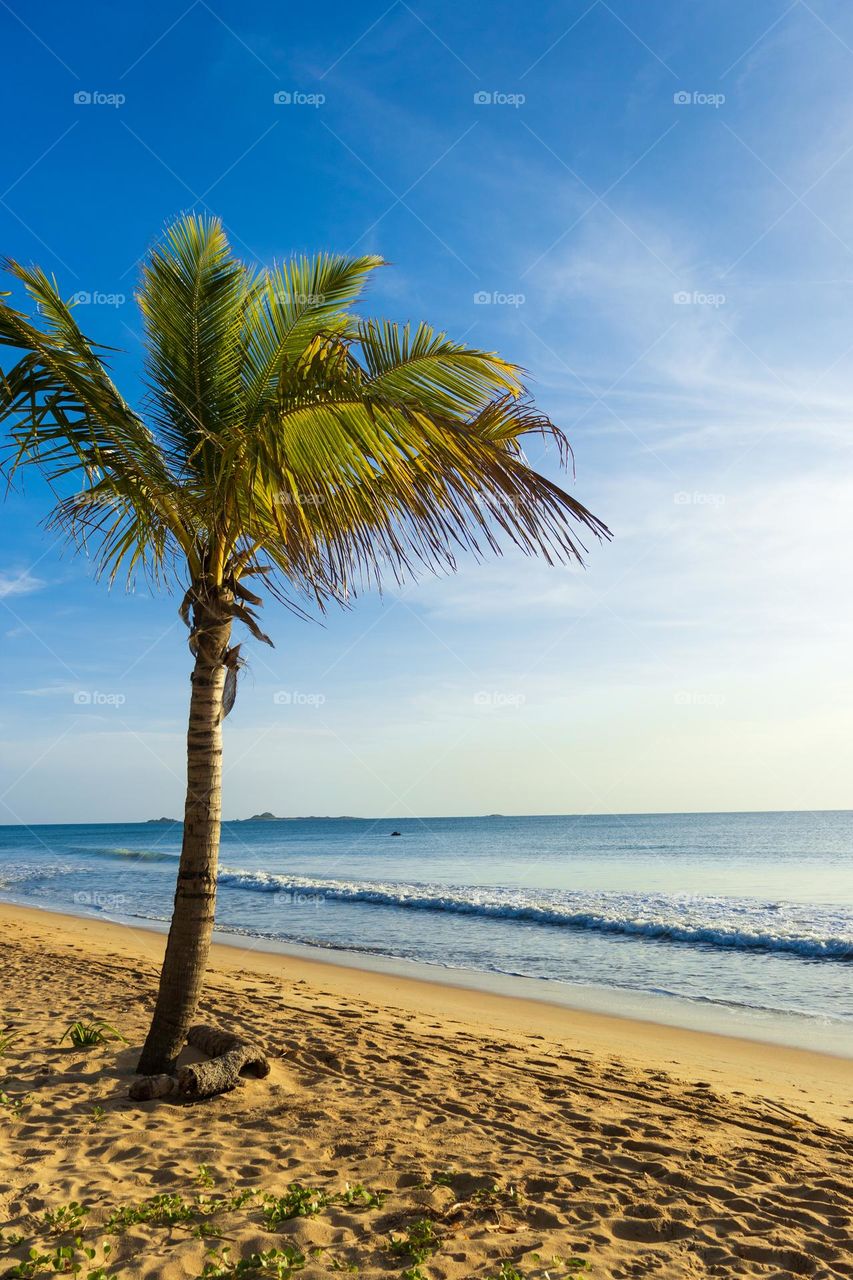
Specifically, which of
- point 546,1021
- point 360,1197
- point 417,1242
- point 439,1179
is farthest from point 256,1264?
point 546,1021

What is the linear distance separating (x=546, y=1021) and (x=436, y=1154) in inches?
207

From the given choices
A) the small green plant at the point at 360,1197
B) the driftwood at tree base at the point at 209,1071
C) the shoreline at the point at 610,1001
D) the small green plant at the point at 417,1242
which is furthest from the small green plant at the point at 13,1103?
the shoreline at the point at 610,1001

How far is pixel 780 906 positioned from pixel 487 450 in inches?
782

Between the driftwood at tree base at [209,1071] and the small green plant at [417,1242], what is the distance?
224 cm

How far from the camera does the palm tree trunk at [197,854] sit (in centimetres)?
555

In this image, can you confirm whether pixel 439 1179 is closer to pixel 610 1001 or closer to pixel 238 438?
pixel 238 438

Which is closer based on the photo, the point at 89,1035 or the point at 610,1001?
the point at 89,1035

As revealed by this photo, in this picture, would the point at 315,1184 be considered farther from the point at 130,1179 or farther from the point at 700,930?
the point at 700,930

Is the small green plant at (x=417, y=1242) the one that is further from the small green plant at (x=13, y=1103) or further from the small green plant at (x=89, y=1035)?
the small green plant at (x=89, y=1035)

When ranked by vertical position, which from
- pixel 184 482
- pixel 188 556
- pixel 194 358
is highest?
pixel 194 358

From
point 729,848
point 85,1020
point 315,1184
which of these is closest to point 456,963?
point 85,1020

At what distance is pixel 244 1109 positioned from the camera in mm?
5371

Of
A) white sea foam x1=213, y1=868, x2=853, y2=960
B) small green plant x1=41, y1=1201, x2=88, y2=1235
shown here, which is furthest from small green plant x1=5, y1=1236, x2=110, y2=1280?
white sea foam x1=213, y1=868, x2=853, y2=960

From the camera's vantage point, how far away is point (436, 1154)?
4.70 metres
